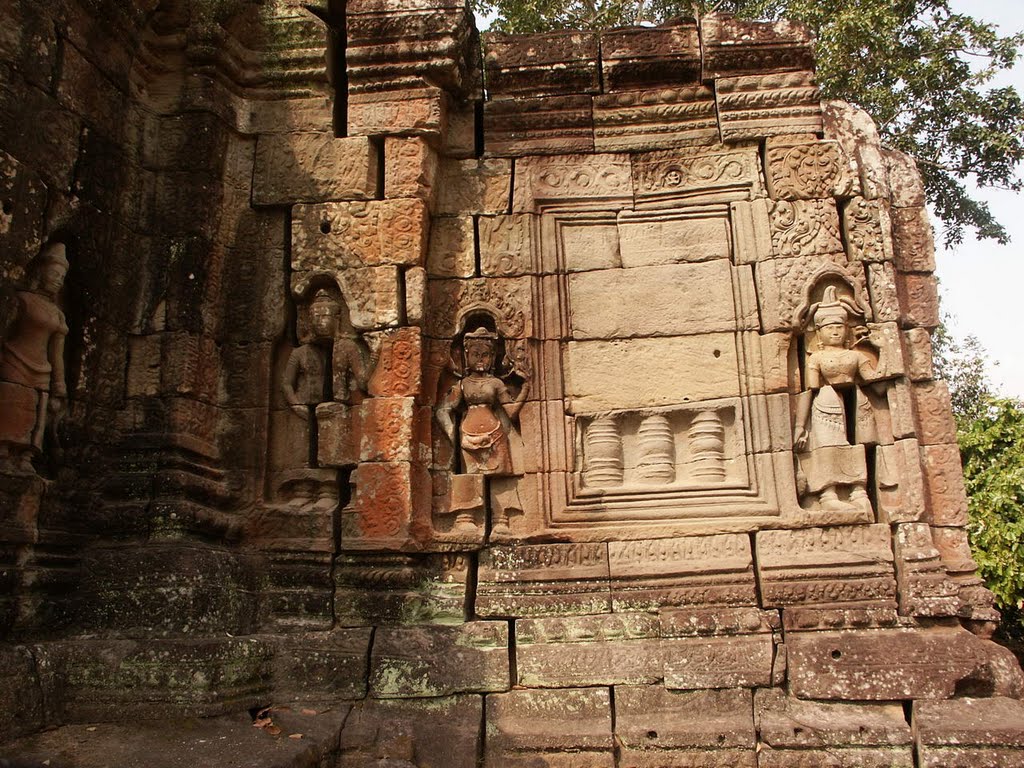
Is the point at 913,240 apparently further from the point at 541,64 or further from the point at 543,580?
the point at 543,580

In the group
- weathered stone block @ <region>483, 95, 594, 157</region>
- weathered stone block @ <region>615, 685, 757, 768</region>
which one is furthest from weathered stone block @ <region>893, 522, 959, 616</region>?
weathered stone block @ <region>483, 95, 594, 157</region>

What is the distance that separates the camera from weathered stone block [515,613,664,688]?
5.79 m

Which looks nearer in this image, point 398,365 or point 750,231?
point 398,365

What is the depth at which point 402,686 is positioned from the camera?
5.73 m

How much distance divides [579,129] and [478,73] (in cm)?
96

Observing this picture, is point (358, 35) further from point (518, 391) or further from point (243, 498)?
point (243, 498)

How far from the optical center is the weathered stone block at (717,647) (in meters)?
5.69

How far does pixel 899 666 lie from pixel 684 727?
1368 millimetres

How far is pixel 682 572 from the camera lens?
6.15 m

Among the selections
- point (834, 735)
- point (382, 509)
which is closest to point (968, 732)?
point (834, 735)

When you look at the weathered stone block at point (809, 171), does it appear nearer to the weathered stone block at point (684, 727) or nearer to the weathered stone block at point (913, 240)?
the weathered stone block at point (913, 240)

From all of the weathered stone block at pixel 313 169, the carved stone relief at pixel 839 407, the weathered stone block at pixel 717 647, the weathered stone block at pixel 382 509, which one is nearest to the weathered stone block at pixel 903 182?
the carved stone relief at pixel 839 407

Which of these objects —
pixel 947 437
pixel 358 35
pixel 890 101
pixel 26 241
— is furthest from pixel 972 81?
pixel 26 241

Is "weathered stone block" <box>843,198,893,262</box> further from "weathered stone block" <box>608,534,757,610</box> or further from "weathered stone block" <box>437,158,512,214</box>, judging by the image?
"weathered stone block" <box>437,158,512,214</box>
